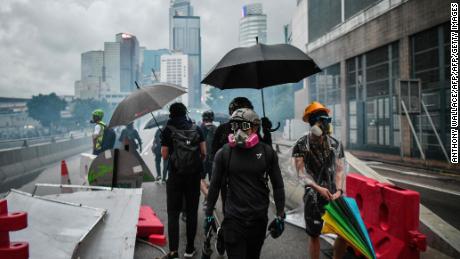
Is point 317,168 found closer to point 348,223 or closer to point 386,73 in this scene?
point 348,223

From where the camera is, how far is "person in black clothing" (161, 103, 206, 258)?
14.8ft

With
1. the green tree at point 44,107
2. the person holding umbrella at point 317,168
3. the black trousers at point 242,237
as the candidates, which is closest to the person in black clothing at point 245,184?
the black trousers at point 242,237

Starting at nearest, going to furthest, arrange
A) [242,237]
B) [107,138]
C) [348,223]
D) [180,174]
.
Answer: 1. [242,237]
2. [348,223]
3. [180,174]
4. [107,138]

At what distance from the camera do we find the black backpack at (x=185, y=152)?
14.9 feet

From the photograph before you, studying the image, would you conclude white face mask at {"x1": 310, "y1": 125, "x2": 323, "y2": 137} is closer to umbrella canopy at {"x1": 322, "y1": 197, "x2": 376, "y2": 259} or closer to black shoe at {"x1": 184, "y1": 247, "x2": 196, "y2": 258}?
umbrella canopy at {"x1": 322, "y1": 197, "x2": 376, "y2": 259}

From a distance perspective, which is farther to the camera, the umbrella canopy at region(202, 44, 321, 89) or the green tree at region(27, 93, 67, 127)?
the green tree at region(27, 93, 67, 127)

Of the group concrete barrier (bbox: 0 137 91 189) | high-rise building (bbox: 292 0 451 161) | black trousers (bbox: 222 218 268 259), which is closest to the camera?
black trousers (bbox: 222 218 268 259)

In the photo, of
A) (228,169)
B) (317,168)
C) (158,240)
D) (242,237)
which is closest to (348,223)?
(317,168)

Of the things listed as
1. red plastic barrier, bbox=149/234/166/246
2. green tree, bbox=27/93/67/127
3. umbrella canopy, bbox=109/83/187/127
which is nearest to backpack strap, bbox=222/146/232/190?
red plastic barrier, bbox=149/234/166/246

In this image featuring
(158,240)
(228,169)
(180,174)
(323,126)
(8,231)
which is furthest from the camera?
(158,240)

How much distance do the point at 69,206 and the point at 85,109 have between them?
106550 millimetres

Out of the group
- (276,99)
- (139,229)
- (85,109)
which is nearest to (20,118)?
(85,109)

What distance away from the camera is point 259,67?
15.8 ft

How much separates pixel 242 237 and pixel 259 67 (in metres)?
2.55
